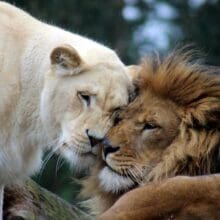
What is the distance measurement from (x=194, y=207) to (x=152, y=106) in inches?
29.1

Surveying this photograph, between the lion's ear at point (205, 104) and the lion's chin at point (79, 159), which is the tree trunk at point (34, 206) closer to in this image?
the lion's chin at point (79, 159)

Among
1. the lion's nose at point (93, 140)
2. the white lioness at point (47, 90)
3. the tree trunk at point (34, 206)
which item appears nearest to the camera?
the lion's nose at point (93, 140)

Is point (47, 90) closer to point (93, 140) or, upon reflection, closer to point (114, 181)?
point (93, 140)

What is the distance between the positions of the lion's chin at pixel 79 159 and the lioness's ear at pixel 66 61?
39 cm

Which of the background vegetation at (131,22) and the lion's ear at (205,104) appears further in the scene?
the background vegetation at (131,22)

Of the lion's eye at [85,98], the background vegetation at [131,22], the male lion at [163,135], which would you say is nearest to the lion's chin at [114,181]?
the male lion at [163,135]

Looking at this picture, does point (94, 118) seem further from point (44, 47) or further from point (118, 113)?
point (44, 47)

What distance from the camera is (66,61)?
16.5ft

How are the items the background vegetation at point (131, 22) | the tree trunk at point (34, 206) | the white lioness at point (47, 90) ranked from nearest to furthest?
the white lioness at point (47, 90), the tree trunk at point (34, 206), the background vegetation at point (131, 22)

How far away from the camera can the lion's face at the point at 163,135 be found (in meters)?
4.64

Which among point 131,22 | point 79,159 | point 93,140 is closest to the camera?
point 93,140

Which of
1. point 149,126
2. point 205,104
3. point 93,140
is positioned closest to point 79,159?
point 93,140

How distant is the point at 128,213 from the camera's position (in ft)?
13.6

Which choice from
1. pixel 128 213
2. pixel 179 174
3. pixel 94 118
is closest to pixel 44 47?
pixel 94 118
